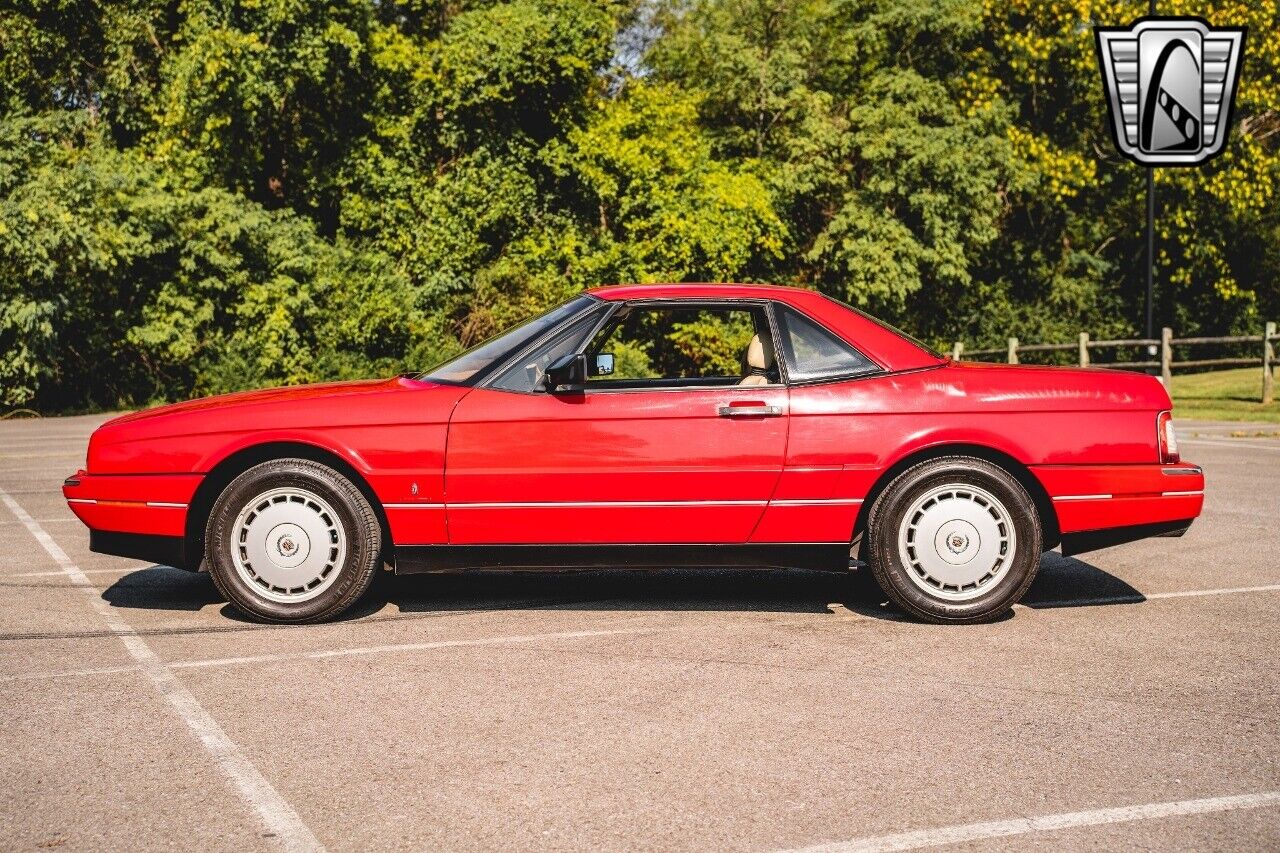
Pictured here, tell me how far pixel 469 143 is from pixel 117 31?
785 centimetres

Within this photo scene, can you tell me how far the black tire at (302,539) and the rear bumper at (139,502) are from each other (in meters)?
0.16

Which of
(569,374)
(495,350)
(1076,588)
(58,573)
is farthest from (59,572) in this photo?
(1076,588)

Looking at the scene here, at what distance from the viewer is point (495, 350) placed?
20.0 ft

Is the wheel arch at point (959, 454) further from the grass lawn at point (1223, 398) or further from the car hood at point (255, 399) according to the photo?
the grass lawn at point (1223, 398)

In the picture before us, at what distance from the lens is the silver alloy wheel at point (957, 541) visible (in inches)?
231

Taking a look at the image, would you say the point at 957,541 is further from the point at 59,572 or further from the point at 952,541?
the point at 59,572

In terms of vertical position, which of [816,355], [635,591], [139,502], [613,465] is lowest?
[635,591]

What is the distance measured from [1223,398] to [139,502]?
23757 millimetres

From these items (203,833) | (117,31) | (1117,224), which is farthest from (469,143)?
(203,833)

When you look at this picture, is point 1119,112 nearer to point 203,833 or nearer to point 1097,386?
point 1097,386

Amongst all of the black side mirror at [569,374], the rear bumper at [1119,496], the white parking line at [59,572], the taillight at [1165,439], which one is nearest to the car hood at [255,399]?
the black side mirror at [569,374]

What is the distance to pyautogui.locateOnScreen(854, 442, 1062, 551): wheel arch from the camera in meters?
5.88

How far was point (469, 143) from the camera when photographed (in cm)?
2964

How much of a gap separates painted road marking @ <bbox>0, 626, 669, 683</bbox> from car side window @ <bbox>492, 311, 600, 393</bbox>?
1118 mm
